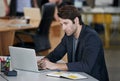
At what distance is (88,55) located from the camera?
3266 millimetres

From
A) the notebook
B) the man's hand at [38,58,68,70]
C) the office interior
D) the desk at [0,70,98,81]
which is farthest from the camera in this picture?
the office interior

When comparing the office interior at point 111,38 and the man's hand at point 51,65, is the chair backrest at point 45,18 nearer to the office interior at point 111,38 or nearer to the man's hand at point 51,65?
the office interior at point 111,38

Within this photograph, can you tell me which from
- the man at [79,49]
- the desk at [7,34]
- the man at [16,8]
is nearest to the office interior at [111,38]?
the man at [16,8]

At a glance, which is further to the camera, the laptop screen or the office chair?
the office chair

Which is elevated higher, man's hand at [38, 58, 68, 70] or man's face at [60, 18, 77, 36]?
man's face at [60, 18, 77, 36]

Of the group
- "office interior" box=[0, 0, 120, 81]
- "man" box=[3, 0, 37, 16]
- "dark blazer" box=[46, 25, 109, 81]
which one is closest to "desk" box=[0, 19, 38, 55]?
"office interior" box=[0, 0, 120, 81]

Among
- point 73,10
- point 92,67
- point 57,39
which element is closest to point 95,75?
point 92,67

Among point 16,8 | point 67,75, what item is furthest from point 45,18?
point 67,75

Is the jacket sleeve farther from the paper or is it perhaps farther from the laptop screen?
the laptop screen

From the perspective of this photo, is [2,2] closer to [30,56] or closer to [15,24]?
[15,24]

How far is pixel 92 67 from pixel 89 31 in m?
0.35

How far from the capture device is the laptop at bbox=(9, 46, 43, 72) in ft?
10.1

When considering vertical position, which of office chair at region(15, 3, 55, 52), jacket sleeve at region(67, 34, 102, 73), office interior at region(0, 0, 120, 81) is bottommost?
office interior at region(0, 0, 120, 81)

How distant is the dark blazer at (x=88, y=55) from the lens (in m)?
3.24
